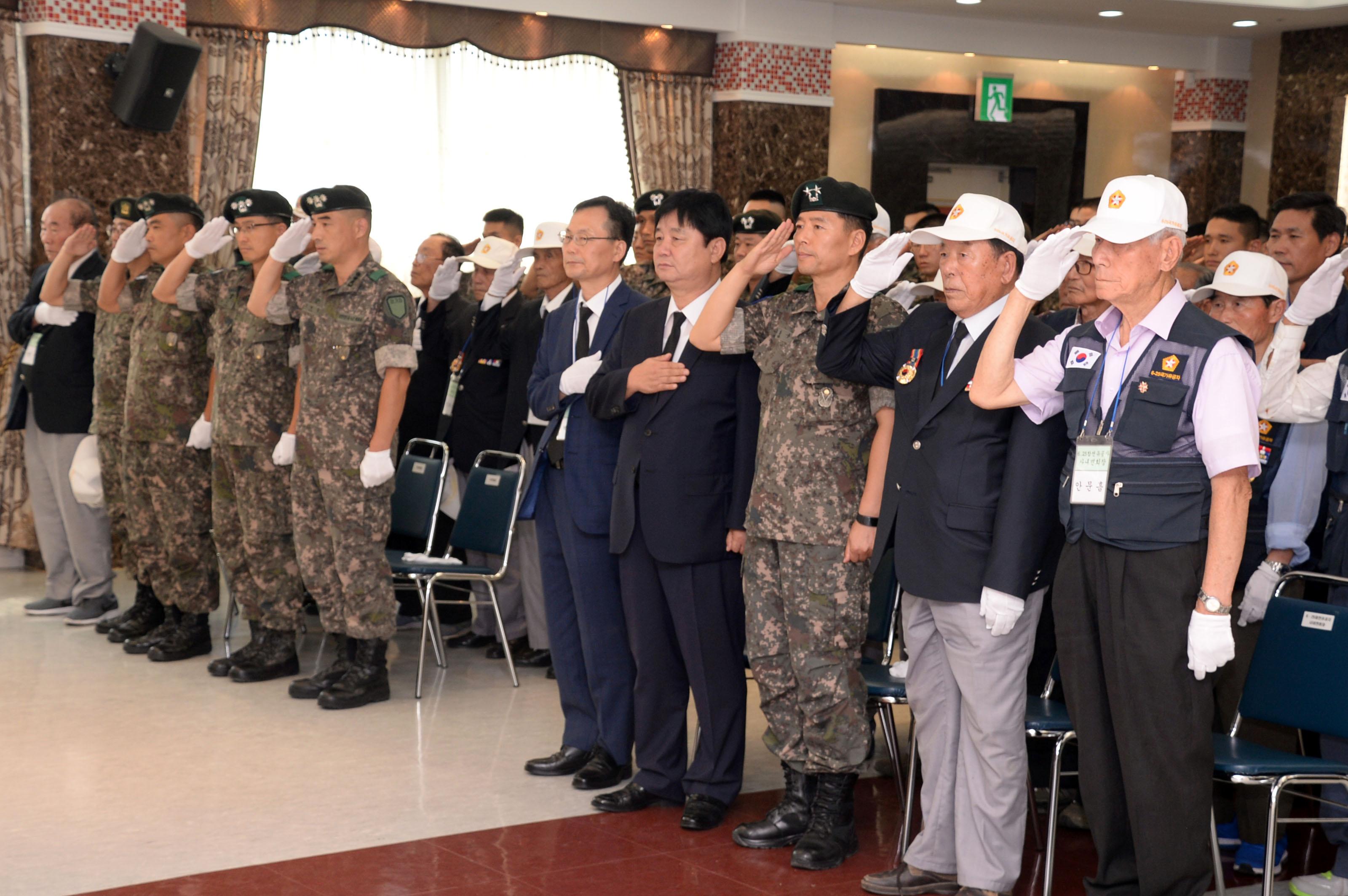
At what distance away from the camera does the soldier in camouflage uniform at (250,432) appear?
17.5 ft

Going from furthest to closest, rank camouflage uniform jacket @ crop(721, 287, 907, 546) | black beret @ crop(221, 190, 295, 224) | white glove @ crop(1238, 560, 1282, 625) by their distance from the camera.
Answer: black beret @ crop(221, 190, 295, 224) < white glove @ crop(1238, 560, 1282, 625) < camouflage uniform jacket @ crop(721, 287, 907, 546)

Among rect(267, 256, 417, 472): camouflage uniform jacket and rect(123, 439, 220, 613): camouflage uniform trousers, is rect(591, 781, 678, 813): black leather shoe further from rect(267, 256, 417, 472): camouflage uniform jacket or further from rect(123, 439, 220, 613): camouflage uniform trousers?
rect(123, 439, 220, 613): camouflage uniform trousers

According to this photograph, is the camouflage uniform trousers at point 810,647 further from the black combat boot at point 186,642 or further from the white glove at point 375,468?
the black combat boot at point 186,642

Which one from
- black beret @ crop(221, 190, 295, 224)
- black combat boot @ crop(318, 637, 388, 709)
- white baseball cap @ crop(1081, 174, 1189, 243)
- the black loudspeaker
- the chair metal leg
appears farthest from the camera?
the black loudspeaker

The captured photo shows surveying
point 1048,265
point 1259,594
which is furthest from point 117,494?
point 1259,594

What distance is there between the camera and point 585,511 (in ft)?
13.7

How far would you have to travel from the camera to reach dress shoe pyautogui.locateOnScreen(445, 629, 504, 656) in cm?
625

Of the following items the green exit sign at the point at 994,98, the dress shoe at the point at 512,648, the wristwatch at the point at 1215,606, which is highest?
the green exit sign at the point at 994,98

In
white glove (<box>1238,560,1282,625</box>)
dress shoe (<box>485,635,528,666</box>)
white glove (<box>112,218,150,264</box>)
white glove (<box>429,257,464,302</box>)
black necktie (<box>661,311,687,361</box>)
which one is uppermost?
white glove (<box>112,218,150,264</box>)

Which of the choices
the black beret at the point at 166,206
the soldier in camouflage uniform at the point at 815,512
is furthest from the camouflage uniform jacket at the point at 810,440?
the black beret at the point at 166,206

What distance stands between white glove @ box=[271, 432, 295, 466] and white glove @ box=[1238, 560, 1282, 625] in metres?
3.30

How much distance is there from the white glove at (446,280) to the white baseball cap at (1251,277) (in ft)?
11.7

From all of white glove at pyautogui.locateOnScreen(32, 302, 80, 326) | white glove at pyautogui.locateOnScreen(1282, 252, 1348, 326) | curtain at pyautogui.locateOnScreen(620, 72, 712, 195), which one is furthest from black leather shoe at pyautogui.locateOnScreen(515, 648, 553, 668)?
curtain at pyautogui.locateOnScreen(620, 72, 712, 195)

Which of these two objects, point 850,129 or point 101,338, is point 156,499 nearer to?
point 101,338
